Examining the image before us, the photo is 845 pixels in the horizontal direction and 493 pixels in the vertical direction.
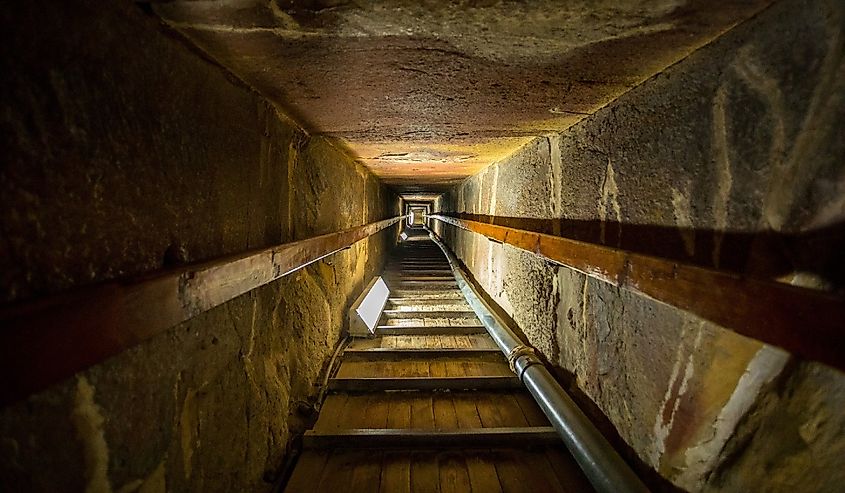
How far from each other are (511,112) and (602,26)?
36.0 inches

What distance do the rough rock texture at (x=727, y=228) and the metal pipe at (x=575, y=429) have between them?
101mm

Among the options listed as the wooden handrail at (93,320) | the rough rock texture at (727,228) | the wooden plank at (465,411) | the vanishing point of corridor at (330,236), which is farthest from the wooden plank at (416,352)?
the wooden handrail at (93,320)

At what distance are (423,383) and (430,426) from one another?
430 mm

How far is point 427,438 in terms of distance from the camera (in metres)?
2.25

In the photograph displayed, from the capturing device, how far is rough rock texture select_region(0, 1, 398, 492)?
69 cm

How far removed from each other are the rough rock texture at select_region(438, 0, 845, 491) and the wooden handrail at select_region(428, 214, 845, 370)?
182mm

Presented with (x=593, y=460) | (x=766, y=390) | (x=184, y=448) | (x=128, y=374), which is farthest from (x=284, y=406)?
(x=766, y=390)

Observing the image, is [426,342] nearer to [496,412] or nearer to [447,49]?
[496,412]

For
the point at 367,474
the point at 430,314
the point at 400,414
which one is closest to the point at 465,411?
the point at 400,414

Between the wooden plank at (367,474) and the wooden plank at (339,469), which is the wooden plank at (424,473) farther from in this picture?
the wooden plank at (339,469)

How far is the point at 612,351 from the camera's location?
1.77 m

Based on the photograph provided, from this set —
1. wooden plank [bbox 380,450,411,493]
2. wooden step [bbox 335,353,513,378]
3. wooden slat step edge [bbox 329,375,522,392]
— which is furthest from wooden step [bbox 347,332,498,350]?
wooden plank [bbox 380,450,411,493]

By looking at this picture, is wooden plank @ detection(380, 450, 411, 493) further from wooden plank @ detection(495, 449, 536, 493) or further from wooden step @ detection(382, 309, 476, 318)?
wooden step @ detection(382, 309, 476, 318)

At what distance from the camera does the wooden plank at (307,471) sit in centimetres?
196
